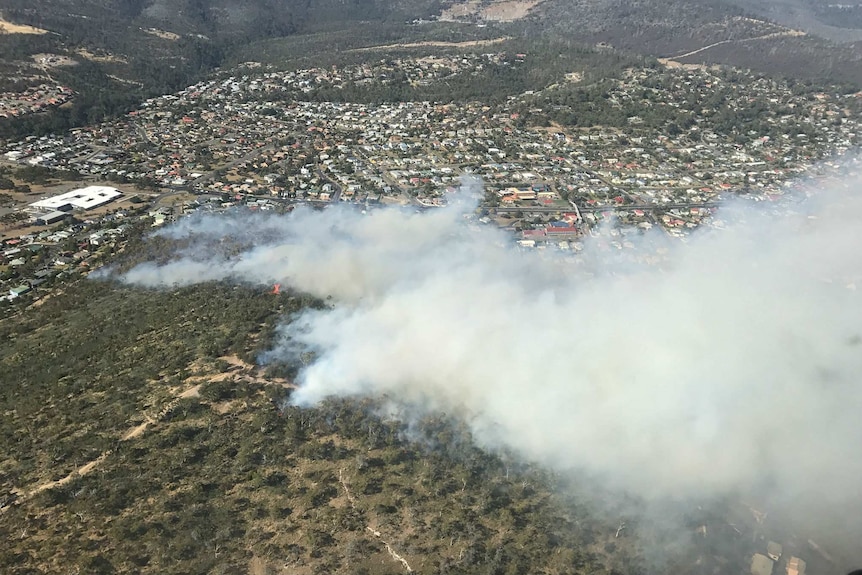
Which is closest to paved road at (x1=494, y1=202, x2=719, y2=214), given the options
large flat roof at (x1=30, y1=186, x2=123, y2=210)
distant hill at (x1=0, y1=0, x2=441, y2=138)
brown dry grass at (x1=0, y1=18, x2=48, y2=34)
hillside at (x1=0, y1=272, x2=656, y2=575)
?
hillside at (x1=0, y1=272, x2=656, y2=575)

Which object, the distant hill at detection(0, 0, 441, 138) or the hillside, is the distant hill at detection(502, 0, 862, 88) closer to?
the distant hill at detection(0, 0, 441, 138)

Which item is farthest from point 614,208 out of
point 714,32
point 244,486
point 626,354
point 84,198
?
point 714,32

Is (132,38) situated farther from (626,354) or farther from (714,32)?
→ (626,354)

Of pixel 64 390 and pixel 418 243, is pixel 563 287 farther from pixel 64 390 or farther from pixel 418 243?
pixel 64 390

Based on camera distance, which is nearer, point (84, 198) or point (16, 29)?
point (84, 198)

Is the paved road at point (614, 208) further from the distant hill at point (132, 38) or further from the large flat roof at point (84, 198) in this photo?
the distant hill at point (132, 38)

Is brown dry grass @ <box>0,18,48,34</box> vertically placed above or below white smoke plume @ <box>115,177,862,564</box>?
above
